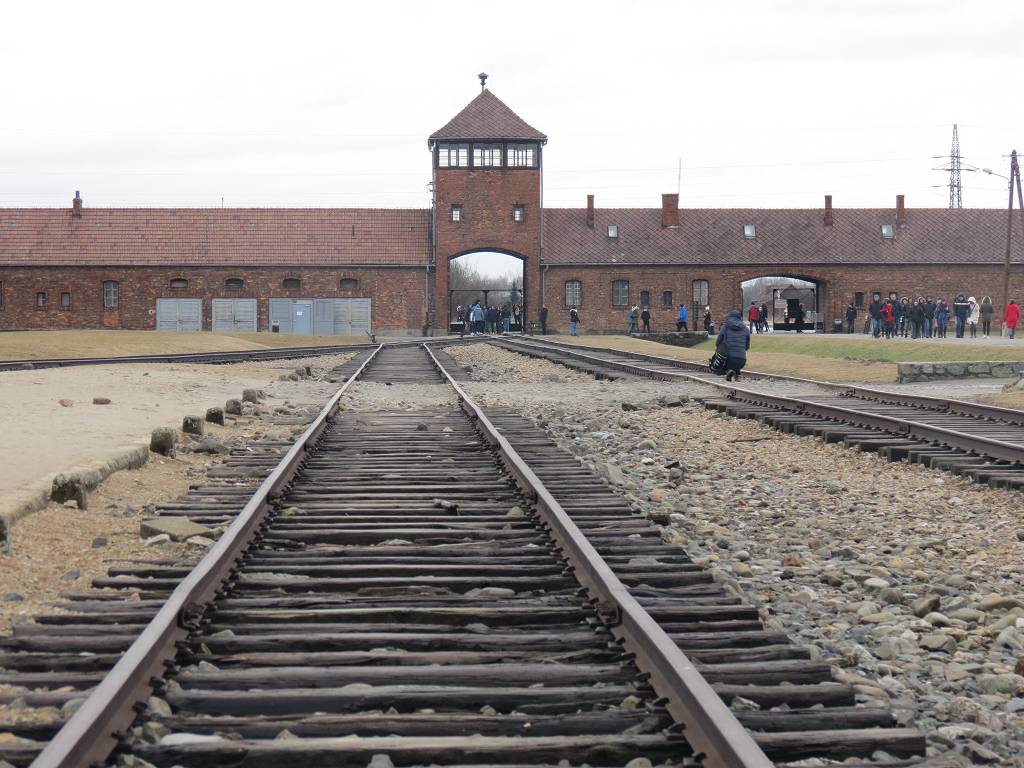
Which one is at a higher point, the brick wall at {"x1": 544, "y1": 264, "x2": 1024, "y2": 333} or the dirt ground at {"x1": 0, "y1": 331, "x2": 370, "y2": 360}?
the brick wall at {"x1": 544, "y1": 264, "x2": 1024, "y2": 333}

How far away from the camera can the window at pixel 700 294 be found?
61938 millimetres

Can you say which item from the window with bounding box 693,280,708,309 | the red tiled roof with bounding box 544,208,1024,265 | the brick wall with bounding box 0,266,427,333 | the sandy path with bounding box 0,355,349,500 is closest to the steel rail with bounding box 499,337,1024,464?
the sandy path with bounding box 0,355,349,500

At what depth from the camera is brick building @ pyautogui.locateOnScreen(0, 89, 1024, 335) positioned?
59562mm

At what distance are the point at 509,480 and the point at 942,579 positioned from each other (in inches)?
127

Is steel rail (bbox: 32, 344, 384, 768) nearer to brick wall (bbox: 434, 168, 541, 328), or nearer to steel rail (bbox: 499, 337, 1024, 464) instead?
steel rail (bbox: 499, 337, 1024, 464)

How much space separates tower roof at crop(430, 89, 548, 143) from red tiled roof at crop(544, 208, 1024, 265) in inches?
188

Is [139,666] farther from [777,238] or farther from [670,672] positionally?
[777,238]

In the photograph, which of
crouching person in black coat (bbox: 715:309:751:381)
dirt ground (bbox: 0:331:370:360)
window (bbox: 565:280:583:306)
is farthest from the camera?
window (bbox: 565:280:583:306)

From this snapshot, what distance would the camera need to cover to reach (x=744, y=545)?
259 inches

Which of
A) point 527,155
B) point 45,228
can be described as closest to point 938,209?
point 527,155

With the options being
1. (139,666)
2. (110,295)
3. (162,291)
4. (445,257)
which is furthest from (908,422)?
(110,295)

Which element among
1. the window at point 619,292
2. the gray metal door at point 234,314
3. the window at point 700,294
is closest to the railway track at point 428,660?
the gray metal door at point 234,314

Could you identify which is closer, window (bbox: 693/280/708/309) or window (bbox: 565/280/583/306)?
window (bbox: 565/280/583/306)

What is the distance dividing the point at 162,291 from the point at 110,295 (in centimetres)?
263
